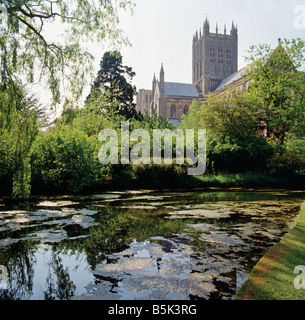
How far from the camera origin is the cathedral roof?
6869 cm

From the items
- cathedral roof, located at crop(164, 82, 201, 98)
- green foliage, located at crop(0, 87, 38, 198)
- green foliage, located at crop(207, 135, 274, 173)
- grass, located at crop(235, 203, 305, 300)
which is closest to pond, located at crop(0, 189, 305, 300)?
grass, located at crop(235, 203, 305, 300)

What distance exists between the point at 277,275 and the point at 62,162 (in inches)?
459

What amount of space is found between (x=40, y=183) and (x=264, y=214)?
10.1 meters

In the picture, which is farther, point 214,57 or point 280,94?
point 214,57

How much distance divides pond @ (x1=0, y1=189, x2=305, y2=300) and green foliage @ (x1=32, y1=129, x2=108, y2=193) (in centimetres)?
458

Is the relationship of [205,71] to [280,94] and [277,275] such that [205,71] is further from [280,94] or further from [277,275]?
[277,275]

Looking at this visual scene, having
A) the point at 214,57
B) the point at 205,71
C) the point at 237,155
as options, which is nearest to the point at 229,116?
the point at 237,155

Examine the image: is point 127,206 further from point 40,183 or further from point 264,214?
point 40,183

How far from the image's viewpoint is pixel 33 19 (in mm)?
8945

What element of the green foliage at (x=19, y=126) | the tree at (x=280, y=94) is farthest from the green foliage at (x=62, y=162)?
the tree at (x=280, y=94)

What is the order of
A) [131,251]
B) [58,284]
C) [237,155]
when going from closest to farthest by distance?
[58,284], [131,251], [237,155]

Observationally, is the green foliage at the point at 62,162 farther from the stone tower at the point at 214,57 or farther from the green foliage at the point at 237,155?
the stone tower at the point at 214,57

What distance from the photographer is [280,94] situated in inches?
970

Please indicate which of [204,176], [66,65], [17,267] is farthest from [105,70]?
[17,267]
